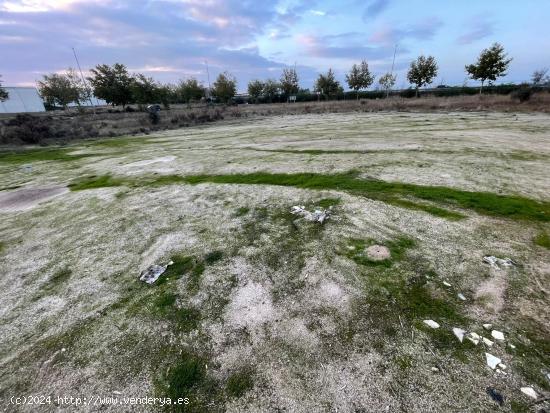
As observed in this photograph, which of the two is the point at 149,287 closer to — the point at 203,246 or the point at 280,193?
the point at 203,246

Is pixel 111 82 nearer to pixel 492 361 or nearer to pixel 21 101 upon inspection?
pixel 21 101

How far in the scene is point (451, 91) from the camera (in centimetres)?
4138

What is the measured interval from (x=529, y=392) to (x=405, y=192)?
4481 mm

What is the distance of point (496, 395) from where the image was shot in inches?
84.8

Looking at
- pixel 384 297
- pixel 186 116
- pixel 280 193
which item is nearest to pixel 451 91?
pixel 186 116

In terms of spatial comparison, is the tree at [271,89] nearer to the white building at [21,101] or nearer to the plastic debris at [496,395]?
the white building at [21,101]

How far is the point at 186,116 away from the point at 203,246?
103 feet

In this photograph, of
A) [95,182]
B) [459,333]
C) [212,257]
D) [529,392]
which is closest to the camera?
[529,392]

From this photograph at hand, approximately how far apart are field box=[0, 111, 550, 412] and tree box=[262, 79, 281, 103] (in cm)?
5691

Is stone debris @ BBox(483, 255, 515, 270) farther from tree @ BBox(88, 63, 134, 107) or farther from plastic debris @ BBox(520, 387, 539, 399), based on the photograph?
tree @ BBox(88, 63, 134, 107)

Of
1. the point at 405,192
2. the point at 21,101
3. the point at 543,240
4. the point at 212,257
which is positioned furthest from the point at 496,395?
the point at 21,101

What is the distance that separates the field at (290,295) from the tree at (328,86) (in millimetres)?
47072

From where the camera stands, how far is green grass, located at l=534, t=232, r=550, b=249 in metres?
3.97

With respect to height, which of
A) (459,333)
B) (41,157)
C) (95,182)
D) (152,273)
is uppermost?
(459,333)
